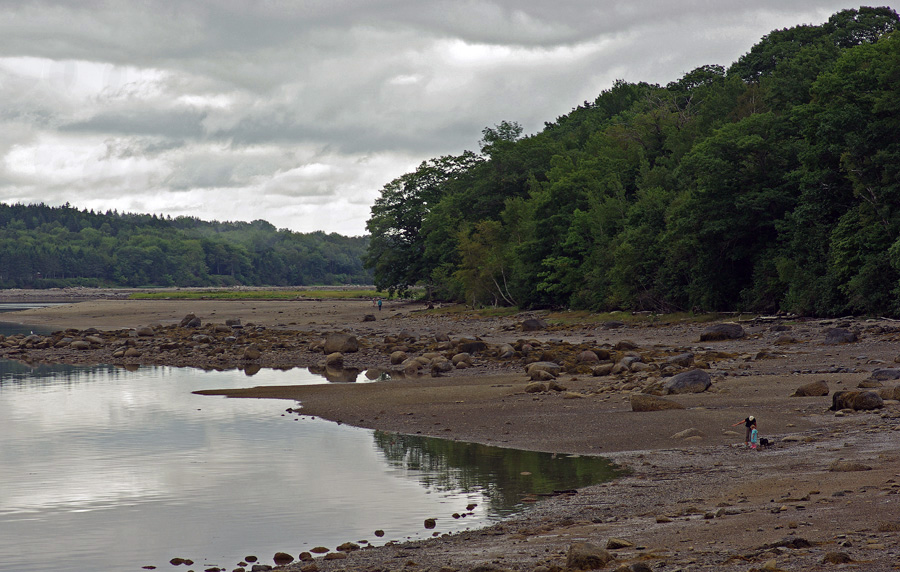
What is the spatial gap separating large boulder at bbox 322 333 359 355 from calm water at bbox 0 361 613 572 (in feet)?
54.8

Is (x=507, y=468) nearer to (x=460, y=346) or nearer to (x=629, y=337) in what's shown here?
(x=460, y=346)

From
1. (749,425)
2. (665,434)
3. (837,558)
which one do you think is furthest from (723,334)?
(837,558)

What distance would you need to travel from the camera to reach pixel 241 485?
1572cm

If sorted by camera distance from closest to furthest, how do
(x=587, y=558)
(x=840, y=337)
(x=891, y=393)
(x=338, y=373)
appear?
(x=587, y=558) < (x=891, y=393) < (x=840, y=337) < (x=338, y=373)

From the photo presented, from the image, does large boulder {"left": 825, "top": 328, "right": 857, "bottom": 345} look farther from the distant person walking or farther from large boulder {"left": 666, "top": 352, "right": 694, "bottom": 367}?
the distant person walking

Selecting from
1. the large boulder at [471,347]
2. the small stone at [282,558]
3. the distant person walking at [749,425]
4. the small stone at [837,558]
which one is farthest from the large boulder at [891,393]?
the large boulder at [471,347]

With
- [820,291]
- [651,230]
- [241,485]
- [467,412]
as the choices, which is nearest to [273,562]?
[241,485]

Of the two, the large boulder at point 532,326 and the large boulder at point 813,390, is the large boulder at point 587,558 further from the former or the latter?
the large boulder at point 532,326

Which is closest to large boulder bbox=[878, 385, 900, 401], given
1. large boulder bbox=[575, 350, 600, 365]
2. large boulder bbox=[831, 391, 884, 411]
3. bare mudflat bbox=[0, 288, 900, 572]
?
bare mudflat bbox=[0, 288, 900, 572]

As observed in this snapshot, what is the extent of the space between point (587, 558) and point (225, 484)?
9.04 meters

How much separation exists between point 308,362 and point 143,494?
2505cm

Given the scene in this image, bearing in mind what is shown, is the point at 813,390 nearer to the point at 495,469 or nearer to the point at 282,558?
the point at 495,469

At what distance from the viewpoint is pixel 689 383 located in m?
22.3

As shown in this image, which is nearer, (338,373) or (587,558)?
(587,558)
